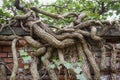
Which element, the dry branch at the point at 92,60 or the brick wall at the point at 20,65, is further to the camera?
the brick wall at the point at 20,65

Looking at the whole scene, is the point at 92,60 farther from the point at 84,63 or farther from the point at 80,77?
the point at 80,77

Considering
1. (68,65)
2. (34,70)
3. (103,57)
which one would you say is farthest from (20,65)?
(103,57)

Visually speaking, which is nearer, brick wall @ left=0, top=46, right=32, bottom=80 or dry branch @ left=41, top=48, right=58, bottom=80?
dry branch @ left=41, top=48, right=58, bottom=80

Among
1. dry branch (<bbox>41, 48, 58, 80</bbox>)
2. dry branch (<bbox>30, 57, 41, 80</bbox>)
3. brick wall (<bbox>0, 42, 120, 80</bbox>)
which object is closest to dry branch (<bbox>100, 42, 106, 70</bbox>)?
brick wall (<bbox>0, 42, 120, 80</bbox>)

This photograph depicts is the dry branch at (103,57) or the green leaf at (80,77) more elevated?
the dry branch at (103,57)

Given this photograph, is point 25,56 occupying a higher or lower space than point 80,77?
higher

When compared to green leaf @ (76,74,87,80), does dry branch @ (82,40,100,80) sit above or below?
above

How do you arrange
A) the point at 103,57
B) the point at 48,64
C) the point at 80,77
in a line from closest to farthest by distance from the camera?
1. the point at 80,77
2. the point at 48,64
3. the point at 103,57

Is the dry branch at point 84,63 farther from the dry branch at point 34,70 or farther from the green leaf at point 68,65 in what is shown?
the dry branch at point 34,70

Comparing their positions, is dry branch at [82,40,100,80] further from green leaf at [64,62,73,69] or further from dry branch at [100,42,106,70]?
green leaf at [64,62,73,69]

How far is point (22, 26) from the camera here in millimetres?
2375

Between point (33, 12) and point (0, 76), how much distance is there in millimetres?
770

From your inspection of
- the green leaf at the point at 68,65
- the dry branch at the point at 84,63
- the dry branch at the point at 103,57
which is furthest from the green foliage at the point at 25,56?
the dry branch at the point at 103,57

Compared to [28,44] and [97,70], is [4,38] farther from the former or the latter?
[97,70]
